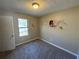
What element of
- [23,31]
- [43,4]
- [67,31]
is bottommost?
[23,31]

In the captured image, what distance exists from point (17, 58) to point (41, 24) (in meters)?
3.92

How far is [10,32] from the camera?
433 centimetres

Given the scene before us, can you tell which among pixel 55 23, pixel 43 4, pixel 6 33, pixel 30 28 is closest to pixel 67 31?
pixel 55 23

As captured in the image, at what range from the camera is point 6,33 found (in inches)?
167

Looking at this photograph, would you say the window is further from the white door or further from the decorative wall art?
the decorative wall art

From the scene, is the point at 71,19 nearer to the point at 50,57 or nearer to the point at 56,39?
the point at 56,39

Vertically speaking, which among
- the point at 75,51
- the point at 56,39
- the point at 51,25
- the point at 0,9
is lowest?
the point at 75,51

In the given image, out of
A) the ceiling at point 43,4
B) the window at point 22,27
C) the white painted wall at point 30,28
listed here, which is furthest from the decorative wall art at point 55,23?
the window at point 22,27

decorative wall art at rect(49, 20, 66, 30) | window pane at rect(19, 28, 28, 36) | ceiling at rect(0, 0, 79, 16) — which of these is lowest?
window pane at rect(19, 28, 28, 36)

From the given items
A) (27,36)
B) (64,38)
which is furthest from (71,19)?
(27,36)

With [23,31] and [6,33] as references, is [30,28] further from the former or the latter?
[6,33]

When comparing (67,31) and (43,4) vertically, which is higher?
(43,4)

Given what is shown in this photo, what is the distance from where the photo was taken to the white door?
413cm

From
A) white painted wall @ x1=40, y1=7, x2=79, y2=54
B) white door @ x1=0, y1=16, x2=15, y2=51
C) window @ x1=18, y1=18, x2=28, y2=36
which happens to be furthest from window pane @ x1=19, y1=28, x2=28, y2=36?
white painted wall @ x1=40, y1=7, x2=79, y2=54
